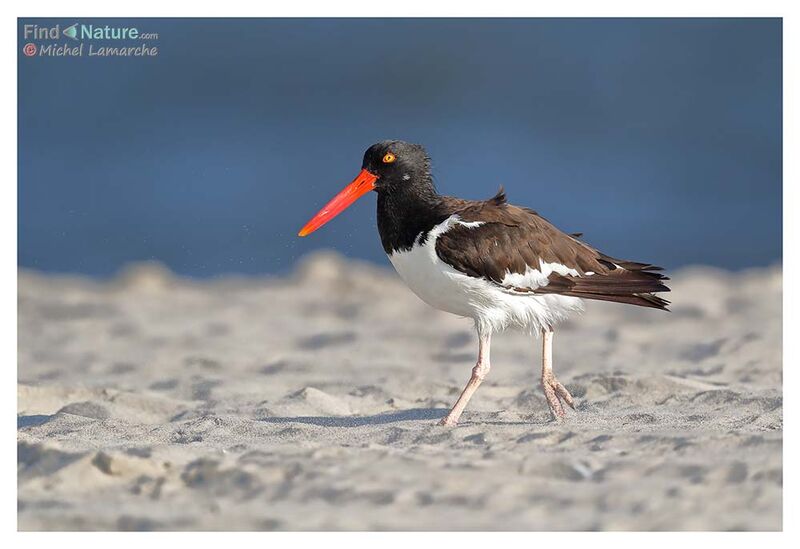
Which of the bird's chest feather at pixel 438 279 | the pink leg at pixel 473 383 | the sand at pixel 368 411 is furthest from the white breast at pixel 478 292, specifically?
the sand at pixel 368 411

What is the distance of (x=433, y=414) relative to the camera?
21.0ft

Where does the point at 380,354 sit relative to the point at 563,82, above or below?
below

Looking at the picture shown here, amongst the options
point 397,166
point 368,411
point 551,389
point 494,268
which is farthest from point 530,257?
point 368,411

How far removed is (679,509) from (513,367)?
431 cm

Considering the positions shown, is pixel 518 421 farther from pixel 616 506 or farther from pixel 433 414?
pixel 616 506

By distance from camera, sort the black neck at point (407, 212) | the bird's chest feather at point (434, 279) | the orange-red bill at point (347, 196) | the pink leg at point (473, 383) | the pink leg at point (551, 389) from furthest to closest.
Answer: the orange-red bill at point (347, 196)
the black neck at point (407, 212)
the pink leg at point (551, 389)
the bird's chest feather at point (434, 279)
the pink leg at point (473, 383)

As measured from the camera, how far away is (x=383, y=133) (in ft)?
61.0

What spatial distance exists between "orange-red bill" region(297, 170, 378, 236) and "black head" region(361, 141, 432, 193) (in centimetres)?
5

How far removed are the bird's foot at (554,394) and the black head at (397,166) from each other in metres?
1.44

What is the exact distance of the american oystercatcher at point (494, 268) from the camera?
19.9ft

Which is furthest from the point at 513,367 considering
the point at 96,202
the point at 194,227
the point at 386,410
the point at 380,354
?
the point at 96,202

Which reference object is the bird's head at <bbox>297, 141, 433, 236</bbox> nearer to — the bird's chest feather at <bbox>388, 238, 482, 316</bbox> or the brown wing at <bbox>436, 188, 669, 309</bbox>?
the brown wing at <bbox>436, 188, 669, 309</bbox>

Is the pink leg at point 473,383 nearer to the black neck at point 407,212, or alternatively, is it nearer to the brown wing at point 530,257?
the brown wing at point 530,257

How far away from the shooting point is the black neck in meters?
6.25
